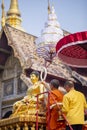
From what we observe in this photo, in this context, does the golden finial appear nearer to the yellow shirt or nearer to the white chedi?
the white chedi

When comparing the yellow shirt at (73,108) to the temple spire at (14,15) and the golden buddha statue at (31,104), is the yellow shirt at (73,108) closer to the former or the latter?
the golden buddha statue at (31,104)

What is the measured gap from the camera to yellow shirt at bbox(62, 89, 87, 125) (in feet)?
22.8

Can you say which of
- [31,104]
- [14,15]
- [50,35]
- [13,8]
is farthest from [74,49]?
[13,8]

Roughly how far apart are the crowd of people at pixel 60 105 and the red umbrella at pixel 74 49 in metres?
0.69

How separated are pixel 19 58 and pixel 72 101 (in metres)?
7.53

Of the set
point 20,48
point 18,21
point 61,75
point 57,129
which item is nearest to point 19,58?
point 20,48

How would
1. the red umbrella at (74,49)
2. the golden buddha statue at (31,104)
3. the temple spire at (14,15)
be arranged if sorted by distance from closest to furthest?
1. the red umbrella at (74,49)
2. the golden buddha statue at (31,104)
3. the temple spire at (14,15)

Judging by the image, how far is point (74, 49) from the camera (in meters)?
8.66

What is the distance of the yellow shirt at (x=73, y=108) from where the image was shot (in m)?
6.95

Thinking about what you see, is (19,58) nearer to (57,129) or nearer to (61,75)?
(61,75)

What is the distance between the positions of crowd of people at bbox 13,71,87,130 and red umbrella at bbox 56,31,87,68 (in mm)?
694

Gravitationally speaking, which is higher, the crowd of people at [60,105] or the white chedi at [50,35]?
the white chedi at [50,35]

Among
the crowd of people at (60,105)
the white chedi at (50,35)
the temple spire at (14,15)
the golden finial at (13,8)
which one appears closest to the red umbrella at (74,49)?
the crowd of people at (60,105)

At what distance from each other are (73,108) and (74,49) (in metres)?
1.95
